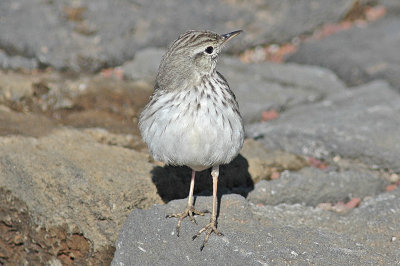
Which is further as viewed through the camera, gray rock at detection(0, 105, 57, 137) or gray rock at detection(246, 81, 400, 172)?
gray rock at detection(246, 81, 400, 172)

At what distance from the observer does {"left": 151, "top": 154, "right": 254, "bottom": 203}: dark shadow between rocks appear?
555cm

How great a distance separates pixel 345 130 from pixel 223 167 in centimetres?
168

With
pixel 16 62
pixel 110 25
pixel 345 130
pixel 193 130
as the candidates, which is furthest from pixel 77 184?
pixel 110 25

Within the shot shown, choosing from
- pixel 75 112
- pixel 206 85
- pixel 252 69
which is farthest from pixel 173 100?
pixel 252 69

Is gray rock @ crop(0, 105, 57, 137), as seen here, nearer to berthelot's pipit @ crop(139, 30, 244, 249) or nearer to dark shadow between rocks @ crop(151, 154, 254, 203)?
dark shadow between rocks @ crop(151, 154, 254, 203)

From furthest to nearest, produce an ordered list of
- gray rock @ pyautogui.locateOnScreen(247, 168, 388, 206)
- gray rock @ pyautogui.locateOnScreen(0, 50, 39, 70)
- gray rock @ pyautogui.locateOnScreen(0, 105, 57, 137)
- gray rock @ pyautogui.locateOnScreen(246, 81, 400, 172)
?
1. gray rock @ pyautogui.locateOnScreen(0, 50, 39, 70)
2. gray rock @ pyautogui.locateOnScreen(246, 81, 400, 172)
3. gray rock @ pyautogui.locateOnScreen(0, 105, 57, 137)
4. gray rock @ pyautogui.locateOnScreen(247, 168, 388, 206)

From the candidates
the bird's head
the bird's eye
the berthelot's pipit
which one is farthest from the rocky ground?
the bird's eye

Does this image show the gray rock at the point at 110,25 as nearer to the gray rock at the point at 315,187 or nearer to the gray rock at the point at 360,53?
the gray rock at the point at 360,53

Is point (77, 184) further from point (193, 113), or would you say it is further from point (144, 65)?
point (144, 65)

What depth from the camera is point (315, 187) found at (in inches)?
234

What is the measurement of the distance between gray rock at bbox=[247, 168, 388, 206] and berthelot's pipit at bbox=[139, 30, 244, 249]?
1.00 m

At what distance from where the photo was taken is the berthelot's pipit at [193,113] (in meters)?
4.66

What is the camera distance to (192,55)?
4.84m

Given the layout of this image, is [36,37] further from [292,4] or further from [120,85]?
[292,4]
